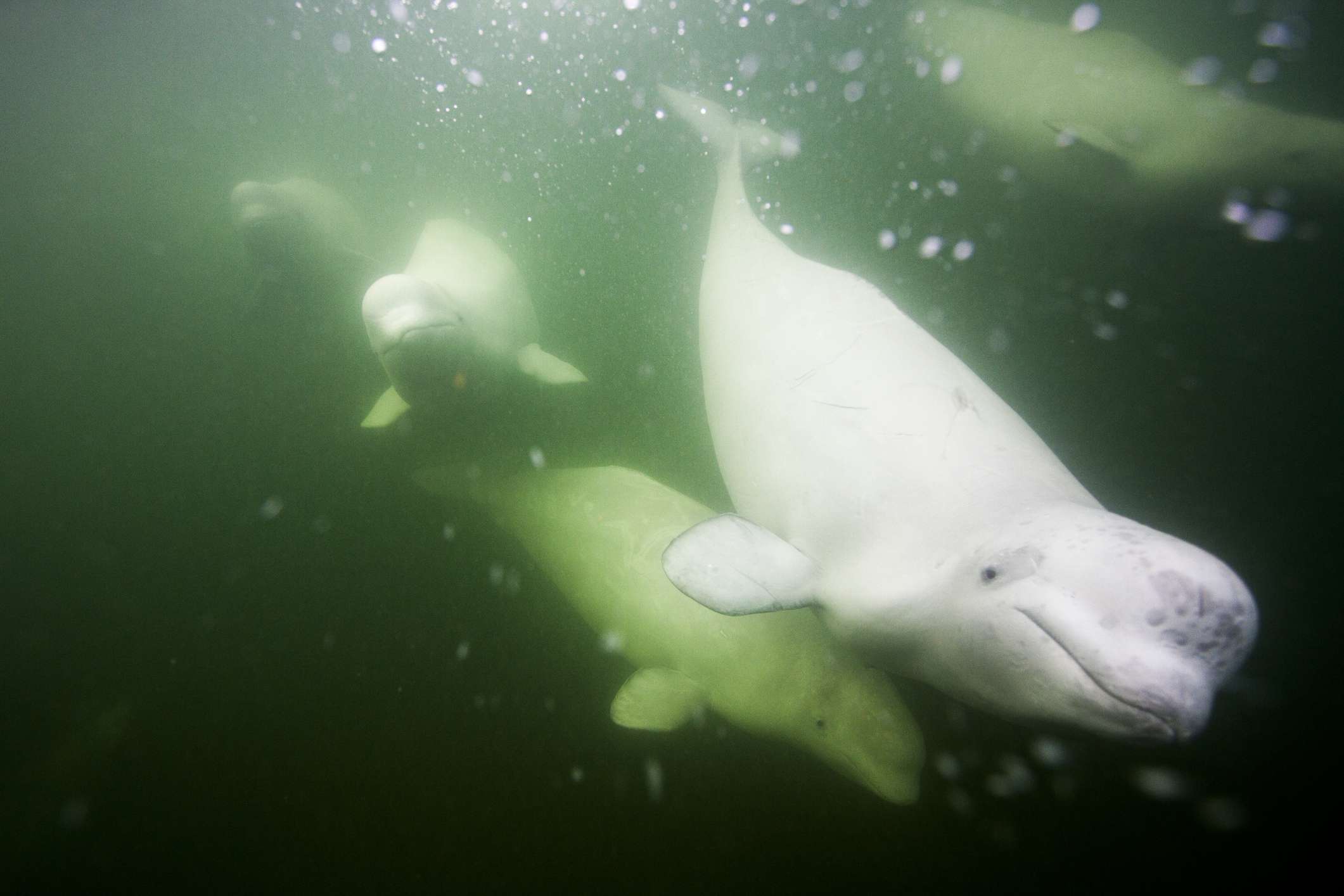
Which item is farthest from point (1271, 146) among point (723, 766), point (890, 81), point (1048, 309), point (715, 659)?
point (723, 766)

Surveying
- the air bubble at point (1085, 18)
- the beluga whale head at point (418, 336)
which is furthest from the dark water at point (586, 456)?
the beluga whale head at point (418, 336)

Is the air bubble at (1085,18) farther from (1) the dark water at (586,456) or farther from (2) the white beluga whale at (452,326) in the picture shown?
(2) the white beluga whale at (452,326)

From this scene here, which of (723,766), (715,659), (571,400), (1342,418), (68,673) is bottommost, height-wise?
(68,673)

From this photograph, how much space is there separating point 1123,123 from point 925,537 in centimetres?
439

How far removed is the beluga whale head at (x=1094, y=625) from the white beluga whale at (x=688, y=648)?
61 centimetres

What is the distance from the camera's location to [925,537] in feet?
6.88

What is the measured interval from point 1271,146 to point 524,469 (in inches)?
229

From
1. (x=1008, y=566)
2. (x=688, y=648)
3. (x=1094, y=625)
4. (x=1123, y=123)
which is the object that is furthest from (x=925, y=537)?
(x=1123, y=123)

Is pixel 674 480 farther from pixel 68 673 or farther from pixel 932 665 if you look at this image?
pixel 68 673

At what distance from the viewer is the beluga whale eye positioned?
1.71 m

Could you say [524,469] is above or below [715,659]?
above

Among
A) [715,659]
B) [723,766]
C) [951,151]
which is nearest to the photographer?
[715,659]

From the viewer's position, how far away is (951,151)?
4996 mm

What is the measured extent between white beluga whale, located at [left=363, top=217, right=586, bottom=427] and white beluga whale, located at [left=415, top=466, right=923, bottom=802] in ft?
3.18
